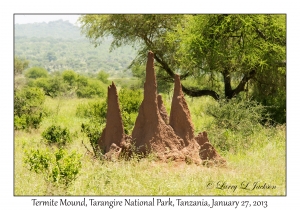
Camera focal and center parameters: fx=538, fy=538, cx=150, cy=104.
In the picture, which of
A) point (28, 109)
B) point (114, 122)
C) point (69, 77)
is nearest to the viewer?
point (114, 122)

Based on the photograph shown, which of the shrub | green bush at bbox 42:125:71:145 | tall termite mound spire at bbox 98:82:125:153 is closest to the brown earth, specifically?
tall termite mound spire at bbox 98:82:125:153

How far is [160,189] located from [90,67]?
84.2 metres

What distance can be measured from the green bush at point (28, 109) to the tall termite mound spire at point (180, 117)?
9.10m

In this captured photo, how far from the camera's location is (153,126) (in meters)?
11.5

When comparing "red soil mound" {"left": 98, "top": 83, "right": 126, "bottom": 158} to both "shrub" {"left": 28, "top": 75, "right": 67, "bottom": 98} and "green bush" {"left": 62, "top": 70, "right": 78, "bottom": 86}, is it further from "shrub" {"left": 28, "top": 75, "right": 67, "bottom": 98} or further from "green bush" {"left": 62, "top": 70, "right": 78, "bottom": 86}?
"green bush" {"left": 62, "top": 70, "right": 78, "bottom": 86}

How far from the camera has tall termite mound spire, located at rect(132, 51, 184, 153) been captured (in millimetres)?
11469

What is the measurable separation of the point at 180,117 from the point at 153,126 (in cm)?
68

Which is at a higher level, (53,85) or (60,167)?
A: (53,85)

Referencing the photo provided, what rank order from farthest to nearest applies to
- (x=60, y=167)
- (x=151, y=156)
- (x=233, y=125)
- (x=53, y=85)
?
1. (x=53, y=85)
2. (x=233, y=125)
3. (x=151, y=156)
4. (x=60, y=167)

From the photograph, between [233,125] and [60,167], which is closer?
[60,167]

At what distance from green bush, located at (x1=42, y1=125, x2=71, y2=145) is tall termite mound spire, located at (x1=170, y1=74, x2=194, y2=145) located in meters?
5.52

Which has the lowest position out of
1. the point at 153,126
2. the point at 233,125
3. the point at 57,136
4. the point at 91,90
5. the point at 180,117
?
the point at 57,136

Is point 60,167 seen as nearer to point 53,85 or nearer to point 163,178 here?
point 163,178

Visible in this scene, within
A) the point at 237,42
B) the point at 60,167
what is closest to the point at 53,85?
the point at 237,42
